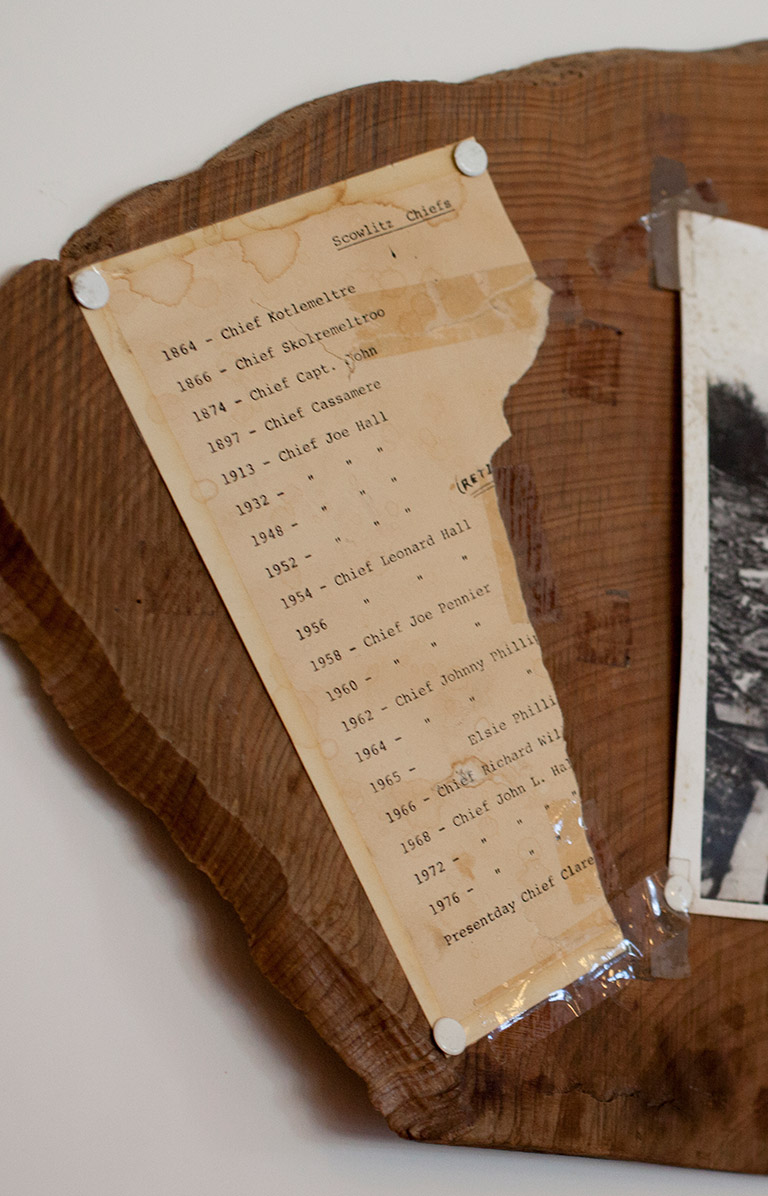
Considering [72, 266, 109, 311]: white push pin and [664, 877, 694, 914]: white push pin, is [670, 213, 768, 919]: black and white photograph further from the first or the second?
[72, 266, 109, 311]: white push pin

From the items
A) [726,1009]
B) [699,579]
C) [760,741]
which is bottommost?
[726,1009]

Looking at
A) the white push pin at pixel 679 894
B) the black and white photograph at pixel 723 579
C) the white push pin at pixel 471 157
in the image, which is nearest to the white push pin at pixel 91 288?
the white push pin at pixel 471 157

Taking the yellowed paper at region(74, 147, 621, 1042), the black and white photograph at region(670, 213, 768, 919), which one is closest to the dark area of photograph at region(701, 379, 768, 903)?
the black and white photograph at region(670, 213, 768, 919)

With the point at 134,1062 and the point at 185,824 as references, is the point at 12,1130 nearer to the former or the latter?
the point at 134,1062

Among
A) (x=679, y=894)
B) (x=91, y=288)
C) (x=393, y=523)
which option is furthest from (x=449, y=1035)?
(x=91, y=288)

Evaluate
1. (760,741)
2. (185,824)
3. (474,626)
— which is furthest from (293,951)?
(760,741)

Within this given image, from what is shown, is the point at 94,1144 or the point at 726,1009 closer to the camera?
the point at 94,1144

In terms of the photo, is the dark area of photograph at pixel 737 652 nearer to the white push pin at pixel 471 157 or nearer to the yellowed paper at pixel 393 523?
the yellowed paper at pixel 393 523

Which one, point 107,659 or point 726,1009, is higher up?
point 107,659
